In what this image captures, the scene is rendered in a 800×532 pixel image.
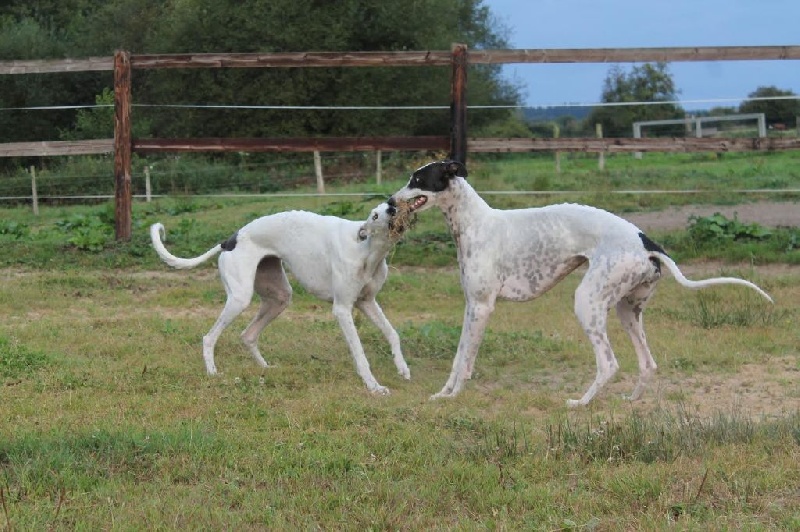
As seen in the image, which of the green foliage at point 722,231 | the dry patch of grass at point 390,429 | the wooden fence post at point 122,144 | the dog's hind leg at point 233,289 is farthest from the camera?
the wooden fence post at point 122,144

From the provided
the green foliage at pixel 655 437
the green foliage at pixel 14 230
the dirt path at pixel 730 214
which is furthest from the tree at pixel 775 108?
the green foliage at pixel 655 437

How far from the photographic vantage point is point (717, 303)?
10781mm

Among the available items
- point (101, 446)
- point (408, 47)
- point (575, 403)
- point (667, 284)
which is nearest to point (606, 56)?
point (667, 284)

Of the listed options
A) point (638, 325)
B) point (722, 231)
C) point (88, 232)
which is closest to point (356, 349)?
point (638, 325)

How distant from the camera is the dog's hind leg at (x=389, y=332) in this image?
829 centimetres

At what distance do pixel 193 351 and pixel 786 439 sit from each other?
466 cm

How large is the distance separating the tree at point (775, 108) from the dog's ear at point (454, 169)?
1397 inches

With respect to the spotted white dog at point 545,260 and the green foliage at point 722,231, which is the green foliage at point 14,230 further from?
the spotted white dog at point 545,260

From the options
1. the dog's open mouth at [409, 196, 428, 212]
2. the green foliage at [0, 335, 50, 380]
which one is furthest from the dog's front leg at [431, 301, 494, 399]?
the green foliage at [0, 335, 50, 380]

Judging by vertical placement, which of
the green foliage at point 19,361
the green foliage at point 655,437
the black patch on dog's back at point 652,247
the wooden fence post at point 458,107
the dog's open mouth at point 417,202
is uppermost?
the wooden fence post at point 458,107

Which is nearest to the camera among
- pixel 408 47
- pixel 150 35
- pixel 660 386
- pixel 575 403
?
pixel 575 403

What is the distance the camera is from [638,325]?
7.72 metres

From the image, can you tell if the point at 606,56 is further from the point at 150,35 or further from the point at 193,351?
the point at 150,35

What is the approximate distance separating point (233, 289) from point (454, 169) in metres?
1.87
